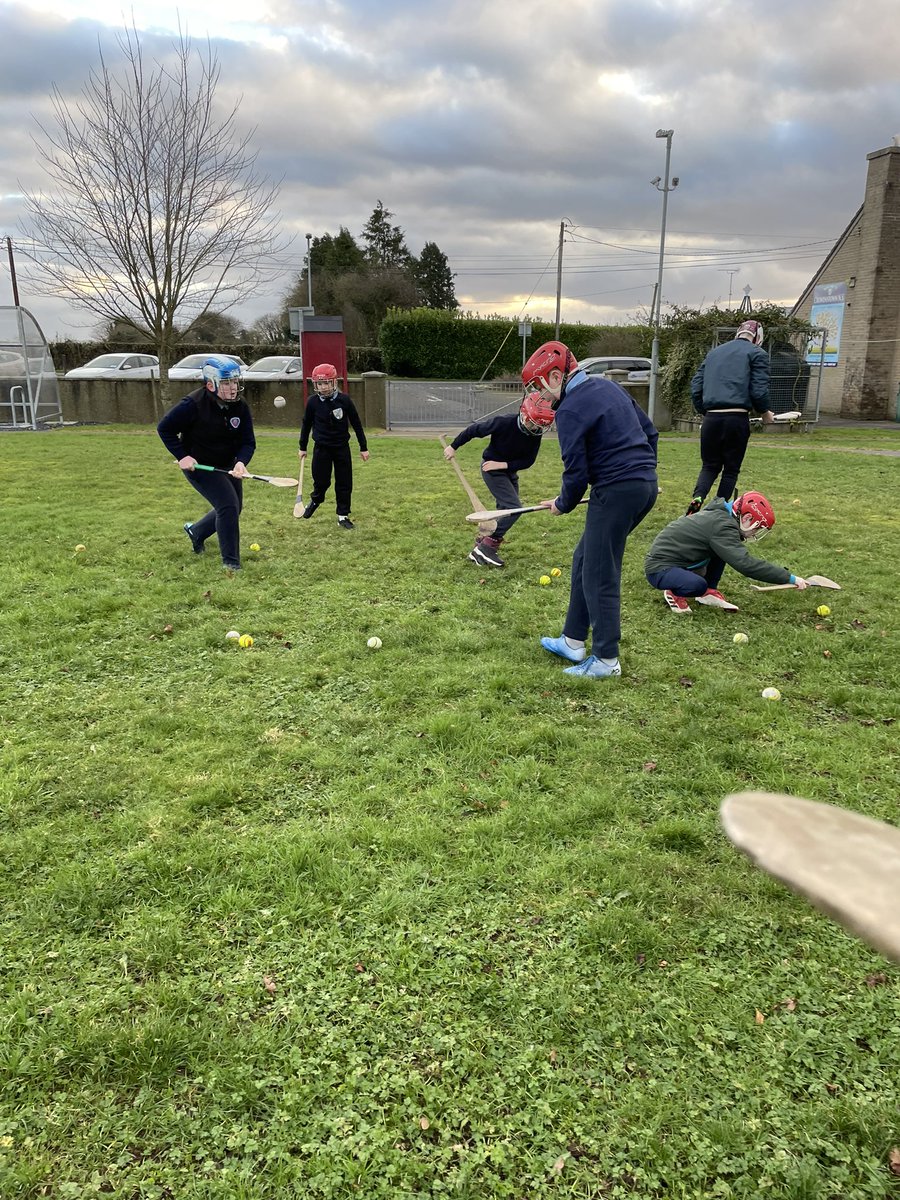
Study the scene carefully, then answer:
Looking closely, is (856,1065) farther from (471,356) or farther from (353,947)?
(471,356)

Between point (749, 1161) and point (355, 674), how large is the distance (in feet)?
10.8

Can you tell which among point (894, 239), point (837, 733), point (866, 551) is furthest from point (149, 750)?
point (894, 239)

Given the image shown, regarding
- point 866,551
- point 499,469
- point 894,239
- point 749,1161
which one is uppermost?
point 894,239

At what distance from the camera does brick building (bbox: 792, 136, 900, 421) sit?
24.7m

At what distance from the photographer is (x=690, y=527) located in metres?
6.02

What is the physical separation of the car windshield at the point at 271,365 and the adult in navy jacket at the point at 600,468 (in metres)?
19.1

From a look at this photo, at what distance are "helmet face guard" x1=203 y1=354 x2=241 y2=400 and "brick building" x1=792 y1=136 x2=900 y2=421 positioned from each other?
24.7m

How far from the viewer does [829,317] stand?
89.6 feet

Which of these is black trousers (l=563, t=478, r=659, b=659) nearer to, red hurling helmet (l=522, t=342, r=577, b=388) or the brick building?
red hurling helmet (l=522, t=342, r=577, b=388)

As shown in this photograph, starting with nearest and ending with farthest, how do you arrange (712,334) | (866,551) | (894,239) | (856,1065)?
(856,1065), (866,551), (712,334), (894,239)

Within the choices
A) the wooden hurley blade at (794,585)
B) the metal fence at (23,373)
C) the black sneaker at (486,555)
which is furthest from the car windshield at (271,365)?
the wooden hurley blade at (794,585)

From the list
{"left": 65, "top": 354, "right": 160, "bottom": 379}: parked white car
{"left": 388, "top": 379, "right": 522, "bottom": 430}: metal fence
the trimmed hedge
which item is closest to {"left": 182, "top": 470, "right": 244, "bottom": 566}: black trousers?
{"left": 388, "top": 379, "right": 522, "bottom": 430}: metal fence

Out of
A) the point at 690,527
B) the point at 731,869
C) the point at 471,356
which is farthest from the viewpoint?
the point at 471,356

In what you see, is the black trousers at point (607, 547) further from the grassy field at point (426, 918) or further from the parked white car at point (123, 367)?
the parked white car at point (123, 367)
